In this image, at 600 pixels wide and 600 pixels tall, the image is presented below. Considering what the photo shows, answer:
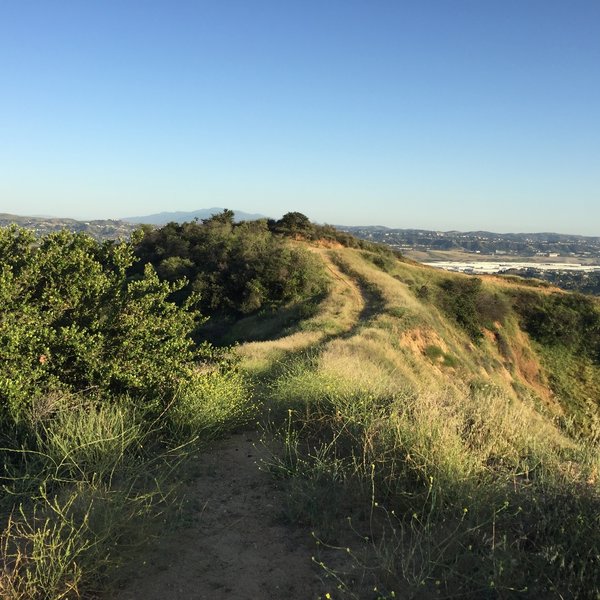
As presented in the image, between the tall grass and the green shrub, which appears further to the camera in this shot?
the green shrub

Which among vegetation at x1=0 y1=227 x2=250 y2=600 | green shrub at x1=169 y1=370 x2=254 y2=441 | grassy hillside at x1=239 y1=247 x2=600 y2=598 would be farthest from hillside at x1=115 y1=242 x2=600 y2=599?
vegetation at x1=0 y1=227 x2=250 y2=600

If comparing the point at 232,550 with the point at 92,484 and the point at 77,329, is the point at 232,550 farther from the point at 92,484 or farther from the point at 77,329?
the point at 77,329

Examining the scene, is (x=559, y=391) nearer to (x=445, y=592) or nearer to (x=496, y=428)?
(x=496, y=428)

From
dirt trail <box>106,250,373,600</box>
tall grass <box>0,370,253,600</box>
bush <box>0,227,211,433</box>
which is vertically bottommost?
dirt trail <box>106,250,373,600</box>

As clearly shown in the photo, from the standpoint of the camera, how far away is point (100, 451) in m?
5.43

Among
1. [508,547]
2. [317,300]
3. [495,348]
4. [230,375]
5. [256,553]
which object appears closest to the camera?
[508,547]

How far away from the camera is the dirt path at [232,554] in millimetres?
3787

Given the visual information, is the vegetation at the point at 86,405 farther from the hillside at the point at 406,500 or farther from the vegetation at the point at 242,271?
the vegetation at the point at 242,271

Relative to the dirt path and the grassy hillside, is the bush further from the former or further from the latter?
the dirt path

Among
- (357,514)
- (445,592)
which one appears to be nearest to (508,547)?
(445,592)

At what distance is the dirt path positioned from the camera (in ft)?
12.4

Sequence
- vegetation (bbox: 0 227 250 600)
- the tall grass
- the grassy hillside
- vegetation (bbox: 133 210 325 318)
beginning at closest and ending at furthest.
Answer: the grassy hillside → the tall grass → vegetation (bbox: 0 227 250 600) → vegetation (bbox: 133 210 325 318)

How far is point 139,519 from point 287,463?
72.4 inches

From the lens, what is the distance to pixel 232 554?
4250mm
